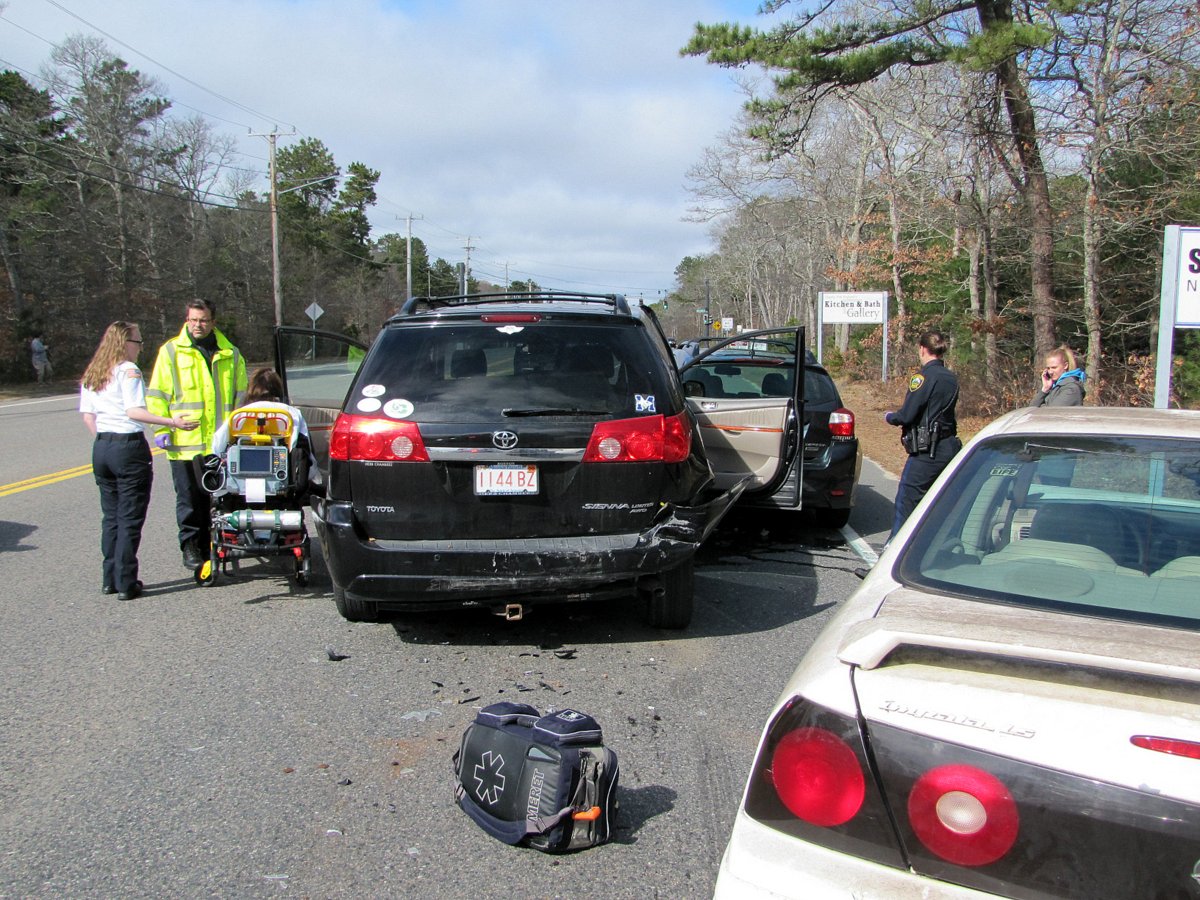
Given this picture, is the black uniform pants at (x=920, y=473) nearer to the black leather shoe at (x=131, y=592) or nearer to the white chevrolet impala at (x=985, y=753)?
the white chevrolet impala at (x=985, y=753)

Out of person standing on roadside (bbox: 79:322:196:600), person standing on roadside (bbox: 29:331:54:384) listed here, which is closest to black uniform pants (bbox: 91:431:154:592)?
person standing on roadside (bbox: 79:322:196:600)

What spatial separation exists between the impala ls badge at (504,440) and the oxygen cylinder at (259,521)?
6.30 feet

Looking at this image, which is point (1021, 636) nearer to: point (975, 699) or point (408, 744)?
point (975, 699)

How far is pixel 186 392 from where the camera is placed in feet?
21.6

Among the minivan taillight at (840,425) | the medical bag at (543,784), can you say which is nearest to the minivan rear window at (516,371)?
the medical bag at (543,784)

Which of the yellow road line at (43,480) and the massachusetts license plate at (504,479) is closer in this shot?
the massachusetts license plate at (504,479)

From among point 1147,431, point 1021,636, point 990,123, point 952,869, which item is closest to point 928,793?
point 952,869

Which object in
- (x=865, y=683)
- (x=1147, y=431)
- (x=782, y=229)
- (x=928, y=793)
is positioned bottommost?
(x=928, y=793)

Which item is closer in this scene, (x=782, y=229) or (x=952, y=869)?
(x=952, y=869)

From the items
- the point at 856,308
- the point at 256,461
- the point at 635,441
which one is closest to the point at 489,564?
the point at 635,441

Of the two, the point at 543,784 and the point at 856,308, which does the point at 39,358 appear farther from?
the point at 543,784

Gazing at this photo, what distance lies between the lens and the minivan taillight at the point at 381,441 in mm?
4766

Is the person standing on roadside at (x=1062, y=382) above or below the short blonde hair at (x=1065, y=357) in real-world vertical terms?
below

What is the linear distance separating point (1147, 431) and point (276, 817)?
309 centimetres
